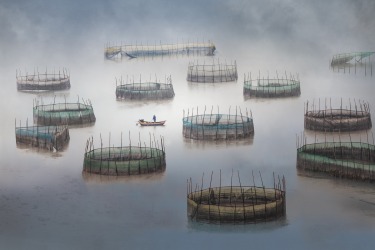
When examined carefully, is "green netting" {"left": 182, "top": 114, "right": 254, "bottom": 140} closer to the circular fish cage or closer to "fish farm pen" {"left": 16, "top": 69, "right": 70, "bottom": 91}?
the circular fish cage

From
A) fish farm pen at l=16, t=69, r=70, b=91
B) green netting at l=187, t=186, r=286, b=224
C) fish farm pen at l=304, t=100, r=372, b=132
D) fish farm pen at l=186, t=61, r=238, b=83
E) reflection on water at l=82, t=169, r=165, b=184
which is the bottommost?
green netting at l=187, t=186, r=286, b=224

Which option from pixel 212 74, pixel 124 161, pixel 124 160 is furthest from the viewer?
pixel 212 74

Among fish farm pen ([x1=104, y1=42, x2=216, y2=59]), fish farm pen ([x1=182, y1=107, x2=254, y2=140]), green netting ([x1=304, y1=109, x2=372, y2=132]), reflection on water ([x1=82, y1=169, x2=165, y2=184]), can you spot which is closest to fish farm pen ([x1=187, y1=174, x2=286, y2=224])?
reflection on water ([x1=82, y1=169, x2=165, y2=184])

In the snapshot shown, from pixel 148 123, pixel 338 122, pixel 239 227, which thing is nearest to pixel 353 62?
pixel 338 122

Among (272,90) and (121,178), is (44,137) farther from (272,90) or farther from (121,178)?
(272,90)

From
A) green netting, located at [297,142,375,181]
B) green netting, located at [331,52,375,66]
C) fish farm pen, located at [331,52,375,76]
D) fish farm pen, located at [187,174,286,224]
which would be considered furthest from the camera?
green netting, located at [331,52,375,66]

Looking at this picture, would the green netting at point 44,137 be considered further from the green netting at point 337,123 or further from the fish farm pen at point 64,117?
the green netting at point 337,123

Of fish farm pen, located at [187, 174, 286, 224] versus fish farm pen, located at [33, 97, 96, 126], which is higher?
fish farm pen, located at [33, 97, 96, 126]

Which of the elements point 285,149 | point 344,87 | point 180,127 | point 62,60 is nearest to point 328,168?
point 285,149

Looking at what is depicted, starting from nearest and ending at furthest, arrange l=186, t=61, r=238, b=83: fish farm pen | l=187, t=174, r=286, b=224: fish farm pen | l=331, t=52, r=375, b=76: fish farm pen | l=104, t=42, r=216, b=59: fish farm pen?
l=187, t=174, r=286, b=224: fish farm pen, l=186, t=61, r=238, b=83: fish farm pen, l=331, t=52, r=375, b=76: fish farm pen, l=104, t=42, r=216, b=59: fish farm pen
